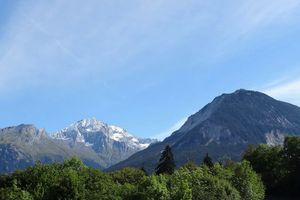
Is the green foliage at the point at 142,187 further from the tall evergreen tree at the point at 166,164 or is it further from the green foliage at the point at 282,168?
the tall evergreen tree at the point at 166,164

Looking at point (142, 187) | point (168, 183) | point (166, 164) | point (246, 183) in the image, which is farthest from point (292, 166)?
point (142, 187)

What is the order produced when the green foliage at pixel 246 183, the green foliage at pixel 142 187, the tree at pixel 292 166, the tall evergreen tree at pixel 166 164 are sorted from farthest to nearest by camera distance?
1. the tall evergreen tree at pixel 166 164
2. the tree at pixel 292 166
3. the green foliage at pixel 246 183
4. the green foliage at pixel 142 187

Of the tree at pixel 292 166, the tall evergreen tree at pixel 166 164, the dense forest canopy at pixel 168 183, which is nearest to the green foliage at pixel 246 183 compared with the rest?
the dense forest canopy at pixel 168 183

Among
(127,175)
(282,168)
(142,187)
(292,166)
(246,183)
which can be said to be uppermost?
(127,175)

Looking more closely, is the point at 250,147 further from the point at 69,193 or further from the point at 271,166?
the point at 69,193

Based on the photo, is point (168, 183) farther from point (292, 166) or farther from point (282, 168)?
point (292, 166)

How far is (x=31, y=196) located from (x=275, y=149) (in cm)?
7920

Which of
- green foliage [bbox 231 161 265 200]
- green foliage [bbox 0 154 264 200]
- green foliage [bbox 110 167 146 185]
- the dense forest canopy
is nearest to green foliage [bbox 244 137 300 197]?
the dense forest canopy

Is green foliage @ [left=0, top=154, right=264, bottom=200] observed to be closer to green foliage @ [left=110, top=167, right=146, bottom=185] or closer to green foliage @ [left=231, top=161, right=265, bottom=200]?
green foliage @ [left=231, top=161, right=265, bottom=200]

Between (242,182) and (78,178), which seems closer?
(78,178)

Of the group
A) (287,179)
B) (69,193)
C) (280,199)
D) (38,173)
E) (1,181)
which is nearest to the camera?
(69,193)

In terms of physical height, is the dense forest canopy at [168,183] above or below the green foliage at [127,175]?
below

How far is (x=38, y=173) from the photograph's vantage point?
3799 inches

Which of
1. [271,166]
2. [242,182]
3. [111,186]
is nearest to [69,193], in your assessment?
[111,186]
